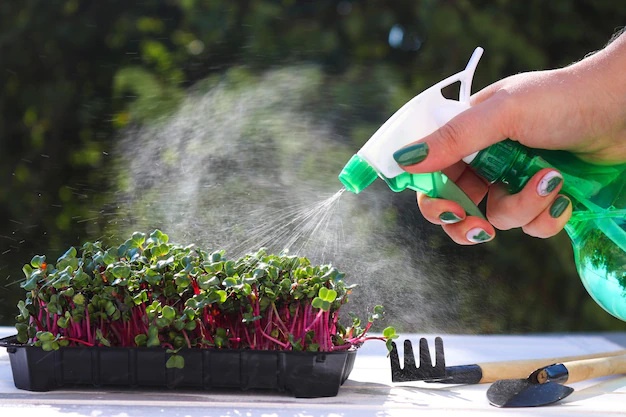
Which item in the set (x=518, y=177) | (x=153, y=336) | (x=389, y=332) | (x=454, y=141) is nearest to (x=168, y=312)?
(x=153, y=336)

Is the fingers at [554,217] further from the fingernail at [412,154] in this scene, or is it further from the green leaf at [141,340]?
the green leaf at [141,340]

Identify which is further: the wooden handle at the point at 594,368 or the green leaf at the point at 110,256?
the wooden handle at the point at 594,368

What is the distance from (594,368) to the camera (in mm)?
958

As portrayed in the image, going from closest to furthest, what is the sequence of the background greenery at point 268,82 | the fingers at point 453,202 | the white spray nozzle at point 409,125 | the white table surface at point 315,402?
the white table surface at point 315,402, the white spray nozzle at point 409,125, the fingers at point 453,202, the background greenery at point 268,82

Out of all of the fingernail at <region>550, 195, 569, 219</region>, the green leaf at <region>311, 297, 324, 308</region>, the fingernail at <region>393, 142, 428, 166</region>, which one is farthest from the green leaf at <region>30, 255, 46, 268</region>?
the fingernail at <region>550, 195, 569, 219</region>

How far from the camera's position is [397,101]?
6.89ft

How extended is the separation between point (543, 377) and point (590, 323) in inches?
58.3

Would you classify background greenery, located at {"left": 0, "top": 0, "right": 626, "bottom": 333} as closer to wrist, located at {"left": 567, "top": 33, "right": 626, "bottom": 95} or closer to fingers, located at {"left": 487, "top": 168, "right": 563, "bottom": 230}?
fingers, located at {"left": 487, "top": 168, "right": 563, "bottom": 230}

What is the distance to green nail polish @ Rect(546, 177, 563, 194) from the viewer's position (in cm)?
89

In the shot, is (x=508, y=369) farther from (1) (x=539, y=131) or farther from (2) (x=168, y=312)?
(2) (x=168, y=312)

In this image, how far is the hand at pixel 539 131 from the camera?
825mm

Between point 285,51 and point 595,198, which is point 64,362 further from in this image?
point 285,51

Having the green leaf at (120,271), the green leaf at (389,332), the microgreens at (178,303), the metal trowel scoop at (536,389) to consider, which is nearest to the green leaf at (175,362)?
the microgreens at (178,303)

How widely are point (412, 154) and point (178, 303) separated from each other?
1.08ft
